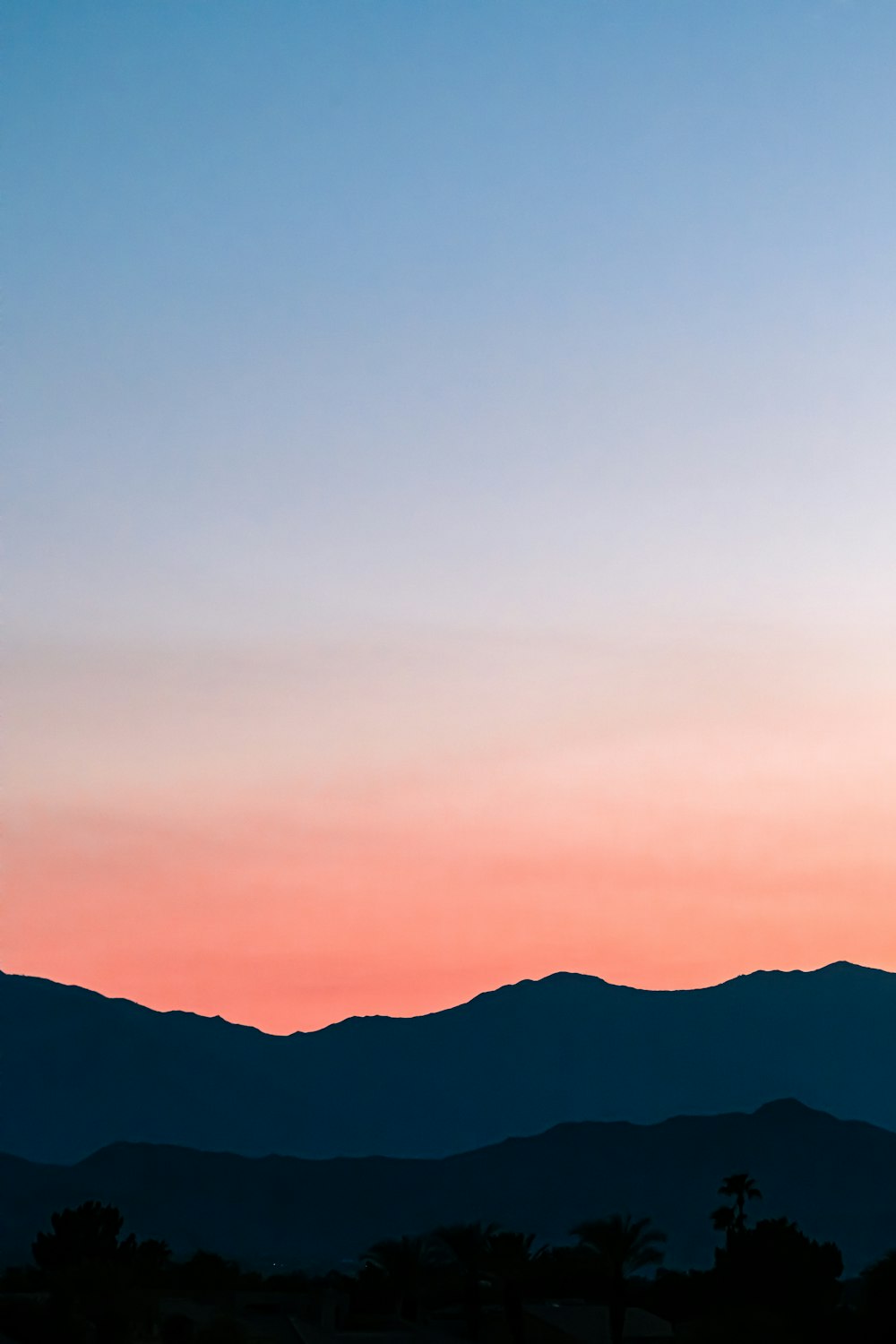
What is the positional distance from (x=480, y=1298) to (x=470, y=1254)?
10531 millimetres

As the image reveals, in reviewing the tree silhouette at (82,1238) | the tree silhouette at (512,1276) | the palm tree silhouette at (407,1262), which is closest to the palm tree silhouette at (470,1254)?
the tree silhouette at (512,1276)

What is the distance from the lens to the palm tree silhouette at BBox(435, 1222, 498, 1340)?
7300 centimetres

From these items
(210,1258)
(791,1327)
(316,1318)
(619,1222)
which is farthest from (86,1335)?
(210,1258)

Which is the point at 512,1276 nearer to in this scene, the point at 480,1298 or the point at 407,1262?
the point at 407,1262

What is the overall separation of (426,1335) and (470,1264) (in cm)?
709

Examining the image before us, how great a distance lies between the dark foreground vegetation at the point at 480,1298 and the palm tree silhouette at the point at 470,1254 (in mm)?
73

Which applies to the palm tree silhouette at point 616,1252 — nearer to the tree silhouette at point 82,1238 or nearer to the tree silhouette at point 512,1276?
the tree silhouette at point 512,1276

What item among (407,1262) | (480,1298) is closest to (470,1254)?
(407,1262)

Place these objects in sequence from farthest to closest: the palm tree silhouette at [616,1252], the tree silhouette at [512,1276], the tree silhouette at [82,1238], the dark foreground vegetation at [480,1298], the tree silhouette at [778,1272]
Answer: the tree silhouette at [82,1238] < the tree silhouette at [778,1272] < the tree silhouette at [512,1276] < the palm tree silhouette at [616,1252] < the dark foreground vegetation at [480,1298]

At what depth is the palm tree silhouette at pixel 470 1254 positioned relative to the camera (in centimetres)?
7300

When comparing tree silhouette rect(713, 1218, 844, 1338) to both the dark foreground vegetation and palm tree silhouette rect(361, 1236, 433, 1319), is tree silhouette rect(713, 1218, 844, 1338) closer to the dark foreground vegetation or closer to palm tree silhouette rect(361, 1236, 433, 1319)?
the dark foreground vegetation

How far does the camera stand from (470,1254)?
7306 cm

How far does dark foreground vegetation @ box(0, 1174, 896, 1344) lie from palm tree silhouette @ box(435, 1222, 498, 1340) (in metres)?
0.07

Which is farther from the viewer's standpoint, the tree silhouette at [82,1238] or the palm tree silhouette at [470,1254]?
the tree silhouette at [82,1238]
